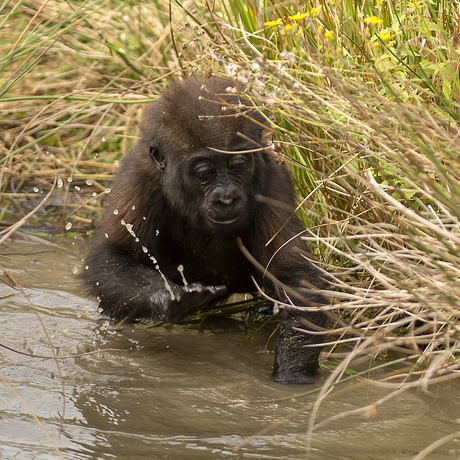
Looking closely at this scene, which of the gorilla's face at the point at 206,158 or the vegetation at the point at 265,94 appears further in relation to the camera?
the gorilla's face at the point at 206,158

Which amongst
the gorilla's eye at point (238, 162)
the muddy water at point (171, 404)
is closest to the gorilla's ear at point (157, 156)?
the gorilla's eye at point (238, 162)

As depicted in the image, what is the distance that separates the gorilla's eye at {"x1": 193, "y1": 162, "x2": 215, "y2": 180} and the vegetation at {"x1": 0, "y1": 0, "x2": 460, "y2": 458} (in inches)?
19.3

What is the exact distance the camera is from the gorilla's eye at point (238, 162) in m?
4.39

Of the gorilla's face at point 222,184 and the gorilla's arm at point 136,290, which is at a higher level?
the gorilla's face at point 222,184

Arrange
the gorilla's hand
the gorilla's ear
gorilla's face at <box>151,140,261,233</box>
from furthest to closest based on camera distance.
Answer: the gorilla's ear < gorilla's face at <box>151,140,261,233</box> < the gorilla's hand

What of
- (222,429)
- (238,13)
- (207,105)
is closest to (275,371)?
(222,429)

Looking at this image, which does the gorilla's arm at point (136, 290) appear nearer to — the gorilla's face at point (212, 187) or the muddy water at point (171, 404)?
the muddy water at point (171, 404)

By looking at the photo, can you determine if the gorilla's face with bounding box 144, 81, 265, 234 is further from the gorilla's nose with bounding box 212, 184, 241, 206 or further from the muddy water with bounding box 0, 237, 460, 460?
the muddy water with bounding box 0, 237, 460, 460

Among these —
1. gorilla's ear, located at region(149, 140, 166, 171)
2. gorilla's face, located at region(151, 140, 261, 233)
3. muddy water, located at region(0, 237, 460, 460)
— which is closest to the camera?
muddy water, located at region(0, 237, 460, 460)

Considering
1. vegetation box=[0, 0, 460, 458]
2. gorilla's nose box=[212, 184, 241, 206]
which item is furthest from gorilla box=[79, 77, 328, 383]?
vegetation box=[0, 0, 460, 458]

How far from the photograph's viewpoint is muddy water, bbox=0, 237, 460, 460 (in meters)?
3.22

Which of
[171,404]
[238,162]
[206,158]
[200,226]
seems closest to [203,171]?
[206,158]

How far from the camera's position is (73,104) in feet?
23.7

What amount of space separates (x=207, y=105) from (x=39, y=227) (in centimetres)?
311
